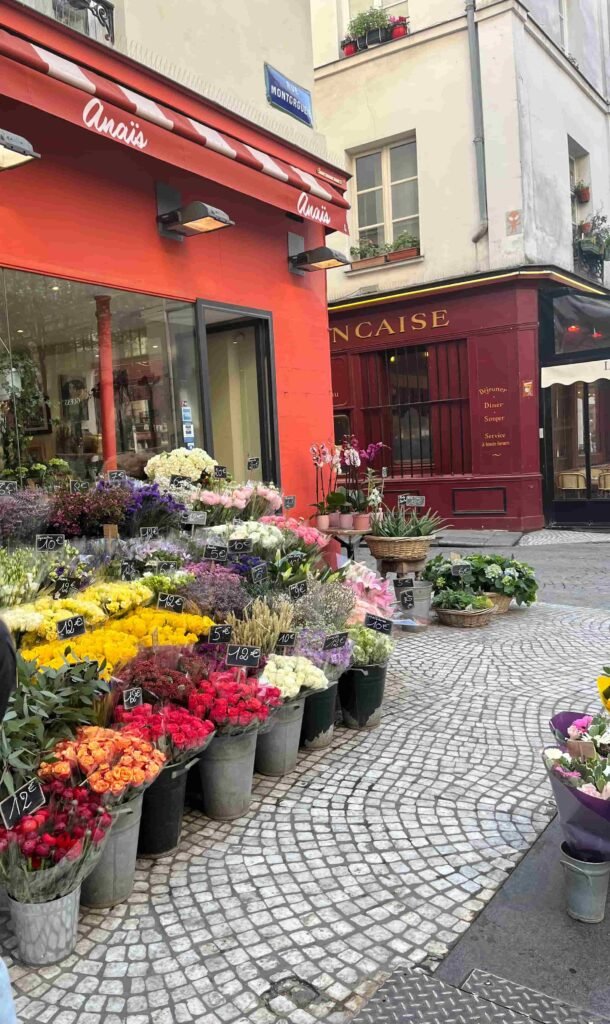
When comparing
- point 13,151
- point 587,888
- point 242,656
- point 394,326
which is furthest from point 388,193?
point 587,888

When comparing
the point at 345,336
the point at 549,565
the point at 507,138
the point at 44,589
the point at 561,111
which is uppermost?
the point at 561,111

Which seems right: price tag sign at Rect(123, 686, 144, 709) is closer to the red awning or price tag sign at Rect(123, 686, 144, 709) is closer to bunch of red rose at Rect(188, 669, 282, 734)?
bunch of red rose at Rect(188, 669, 282, 734)

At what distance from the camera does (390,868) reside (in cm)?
292

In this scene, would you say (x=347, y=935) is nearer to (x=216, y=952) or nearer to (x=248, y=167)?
(x=216, y=952)

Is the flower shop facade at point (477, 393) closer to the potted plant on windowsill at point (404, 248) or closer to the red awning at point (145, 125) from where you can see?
the potted plant on windowsill at point (404, 248)

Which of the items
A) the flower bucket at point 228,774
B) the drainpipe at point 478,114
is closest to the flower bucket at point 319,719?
the flower bucket at point 228,774

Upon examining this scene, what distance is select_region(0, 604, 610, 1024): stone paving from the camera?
2.27 meters

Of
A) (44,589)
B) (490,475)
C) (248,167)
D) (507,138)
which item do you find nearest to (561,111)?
(507,138)

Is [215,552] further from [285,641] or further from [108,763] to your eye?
[108,763]

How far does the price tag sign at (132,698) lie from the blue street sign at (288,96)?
7.42m

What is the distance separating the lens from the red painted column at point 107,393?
6.86 metres

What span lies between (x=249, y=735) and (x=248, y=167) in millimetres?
5432

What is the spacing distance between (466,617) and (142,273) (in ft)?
14.3

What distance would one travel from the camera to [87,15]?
6.25m
